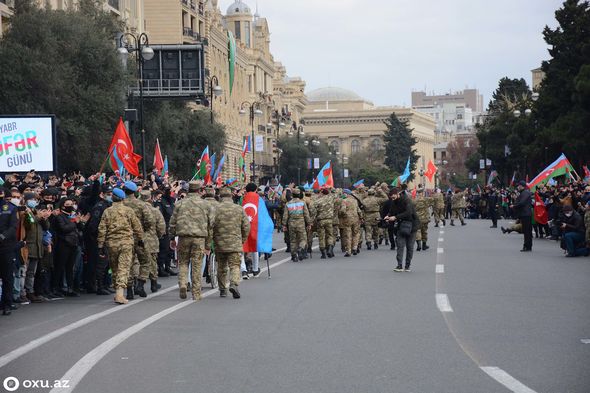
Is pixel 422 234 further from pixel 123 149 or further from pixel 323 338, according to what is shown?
pixel 323 338

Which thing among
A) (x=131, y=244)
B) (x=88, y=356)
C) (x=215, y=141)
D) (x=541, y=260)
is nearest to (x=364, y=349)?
(x=88, y=356)

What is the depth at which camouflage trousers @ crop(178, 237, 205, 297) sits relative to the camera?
1592cm

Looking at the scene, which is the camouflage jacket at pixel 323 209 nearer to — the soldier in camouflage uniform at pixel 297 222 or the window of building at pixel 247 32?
the soldier in camouflage uniform at pixel 297 222

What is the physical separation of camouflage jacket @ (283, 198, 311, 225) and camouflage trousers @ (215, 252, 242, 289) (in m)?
8.74

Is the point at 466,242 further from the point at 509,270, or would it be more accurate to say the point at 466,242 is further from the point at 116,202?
the point at 116,202

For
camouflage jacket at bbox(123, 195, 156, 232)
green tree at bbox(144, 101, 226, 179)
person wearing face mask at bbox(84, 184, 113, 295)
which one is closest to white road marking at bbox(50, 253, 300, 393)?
camouflage jacket at bbox(123, 195, 156, 232)

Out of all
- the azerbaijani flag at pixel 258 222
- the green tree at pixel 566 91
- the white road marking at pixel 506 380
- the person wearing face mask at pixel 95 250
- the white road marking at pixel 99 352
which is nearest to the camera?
the white road marking at pixel 506 380

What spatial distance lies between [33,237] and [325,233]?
11.6m

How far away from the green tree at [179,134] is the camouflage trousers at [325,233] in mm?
26874

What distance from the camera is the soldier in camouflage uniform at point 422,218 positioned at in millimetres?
29406

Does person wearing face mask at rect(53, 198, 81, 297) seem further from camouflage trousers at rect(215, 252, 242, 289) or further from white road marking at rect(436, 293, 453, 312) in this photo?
white road marking at rect(436, 293, 453, 312)

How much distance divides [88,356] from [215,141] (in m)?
52.6

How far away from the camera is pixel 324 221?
26.6m

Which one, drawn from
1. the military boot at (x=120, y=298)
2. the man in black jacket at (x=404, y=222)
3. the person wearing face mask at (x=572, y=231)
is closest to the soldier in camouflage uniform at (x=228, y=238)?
the military boot at (x=120, y=298)
